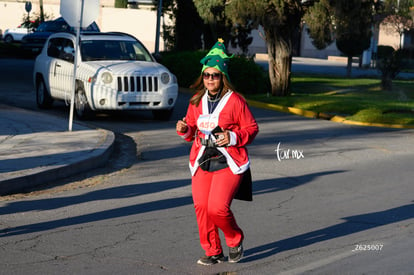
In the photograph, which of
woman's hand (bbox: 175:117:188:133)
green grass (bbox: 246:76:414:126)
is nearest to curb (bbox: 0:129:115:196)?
woman's hand (bbox: 175:117:188:133)

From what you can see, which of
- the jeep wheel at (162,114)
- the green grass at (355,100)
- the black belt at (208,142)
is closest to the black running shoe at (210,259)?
the black belt at (208,142)

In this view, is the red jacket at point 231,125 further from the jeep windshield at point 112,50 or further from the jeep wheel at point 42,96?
the jeep wheel at point 42,96

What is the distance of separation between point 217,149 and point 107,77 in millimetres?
10599

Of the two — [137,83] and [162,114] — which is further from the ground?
[137,83]

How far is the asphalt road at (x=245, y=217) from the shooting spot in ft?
21.4

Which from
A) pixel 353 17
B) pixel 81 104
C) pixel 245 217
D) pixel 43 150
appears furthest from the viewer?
pixel 353 17

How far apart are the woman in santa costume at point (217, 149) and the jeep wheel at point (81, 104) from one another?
35.3ft

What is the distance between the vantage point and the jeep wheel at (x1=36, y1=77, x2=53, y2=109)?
1888 cm

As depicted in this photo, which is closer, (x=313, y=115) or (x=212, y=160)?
(x=212, y=160)

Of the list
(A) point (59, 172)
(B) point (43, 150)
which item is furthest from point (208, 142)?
(B) point (43, 150)

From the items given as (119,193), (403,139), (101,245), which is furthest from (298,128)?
(101,245)

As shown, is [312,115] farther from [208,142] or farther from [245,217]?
[208,142]

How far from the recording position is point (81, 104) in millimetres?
16969

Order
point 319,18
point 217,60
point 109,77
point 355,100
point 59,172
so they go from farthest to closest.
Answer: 1. point 355,100
2. point 319,18
3. point 109,77
4. point 59,172
5. point 217,60
